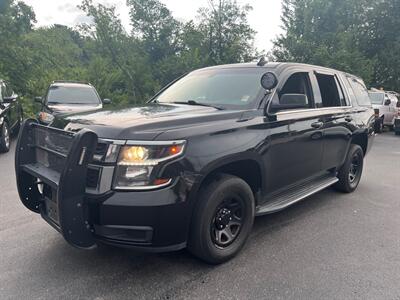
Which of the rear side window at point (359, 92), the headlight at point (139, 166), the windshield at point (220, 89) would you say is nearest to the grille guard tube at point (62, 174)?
the headlight at point (139, 166)

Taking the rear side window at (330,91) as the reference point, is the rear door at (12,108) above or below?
below

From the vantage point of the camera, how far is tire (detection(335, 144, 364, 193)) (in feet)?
17.5

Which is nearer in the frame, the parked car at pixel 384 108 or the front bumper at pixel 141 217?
the front bumper at pixel 141 217

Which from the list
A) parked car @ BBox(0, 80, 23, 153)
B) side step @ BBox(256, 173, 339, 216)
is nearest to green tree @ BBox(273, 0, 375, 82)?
parked car @ BBox(0, 80, 23, 153)

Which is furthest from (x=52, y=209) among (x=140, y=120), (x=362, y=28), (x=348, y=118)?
(x=362, y=28)

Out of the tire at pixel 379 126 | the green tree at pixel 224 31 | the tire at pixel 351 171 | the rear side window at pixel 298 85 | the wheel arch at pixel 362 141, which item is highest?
the green tree at pixel 224 31

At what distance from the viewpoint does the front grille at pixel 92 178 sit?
264cm

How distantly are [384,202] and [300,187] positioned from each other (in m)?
1.74

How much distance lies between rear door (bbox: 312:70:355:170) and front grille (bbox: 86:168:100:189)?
290 cm

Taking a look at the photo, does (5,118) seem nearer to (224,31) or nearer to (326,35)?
(224,31)

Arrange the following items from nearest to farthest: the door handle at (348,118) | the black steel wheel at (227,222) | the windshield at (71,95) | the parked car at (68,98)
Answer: the black steel wheel at (227,222), the door handle at (348,118), the parked car at (68,98), the windshield at (71,95)

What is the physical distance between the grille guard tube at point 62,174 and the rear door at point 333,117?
300cm

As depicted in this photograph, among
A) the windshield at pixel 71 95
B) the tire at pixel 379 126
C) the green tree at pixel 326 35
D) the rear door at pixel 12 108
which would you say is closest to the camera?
the rear door at pixel 12 108

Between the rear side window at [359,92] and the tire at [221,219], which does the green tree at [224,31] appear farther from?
the tire at [221,219]
